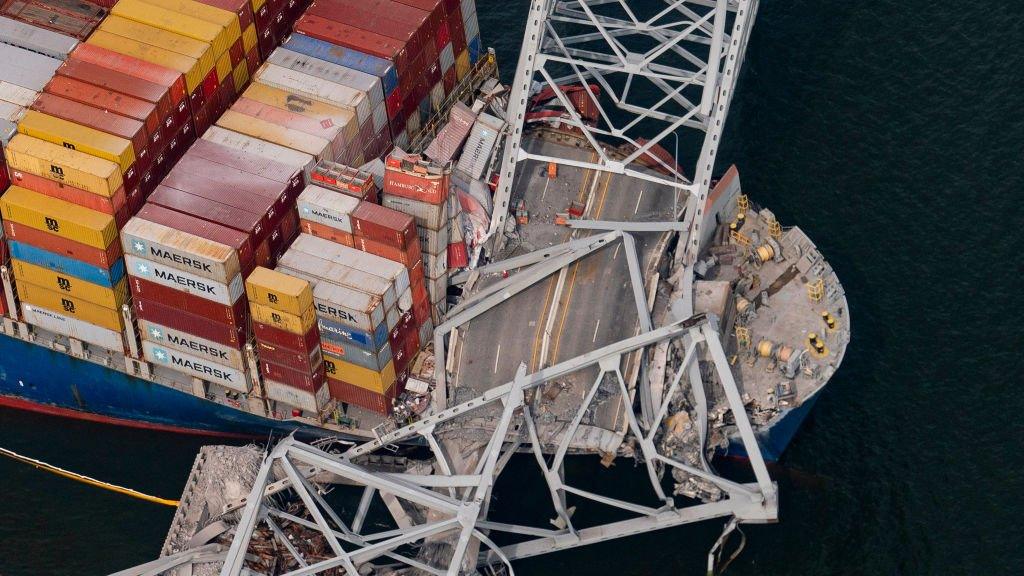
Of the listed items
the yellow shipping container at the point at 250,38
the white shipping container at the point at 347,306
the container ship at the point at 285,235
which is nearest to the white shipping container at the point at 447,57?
the container ship at the point at 285,235

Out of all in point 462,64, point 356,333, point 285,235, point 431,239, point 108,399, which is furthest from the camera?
point 462,64

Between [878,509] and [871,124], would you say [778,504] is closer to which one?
[878,509]

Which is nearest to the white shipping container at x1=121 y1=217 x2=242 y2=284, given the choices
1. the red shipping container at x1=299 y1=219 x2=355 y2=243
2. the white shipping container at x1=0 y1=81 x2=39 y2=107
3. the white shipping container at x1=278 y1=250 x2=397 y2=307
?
the white shipping container at x1=278 y1=250 x2=397 y2=307

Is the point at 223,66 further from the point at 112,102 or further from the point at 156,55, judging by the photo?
the point at 112,102

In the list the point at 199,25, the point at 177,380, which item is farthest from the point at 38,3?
the point at 177,380

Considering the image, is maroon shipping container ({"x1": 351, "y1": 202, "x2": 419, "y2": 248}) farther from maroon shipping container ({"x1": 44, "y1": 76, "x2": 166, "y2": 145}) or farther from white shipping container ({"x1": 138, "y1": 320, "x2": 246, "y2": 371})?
maroon shipping container ({"x1": 44, "y1": 76, "x2": 166, "y2": 145})

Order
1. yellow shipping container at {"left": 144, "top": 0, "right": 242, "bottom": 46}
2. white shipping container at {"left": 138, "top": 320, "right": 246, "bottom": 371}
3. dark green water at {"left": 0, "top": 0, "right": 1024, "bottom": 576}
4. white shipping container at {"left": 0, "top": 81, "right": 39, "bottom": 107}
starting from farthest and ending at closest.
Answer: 1. yellow shipping container at {"left": 144, "top": 0, "right": 242, "bottom": 46}
2. white shipping container at {"left": 0, "top": 81, "right": 39, "bottom": 107}
3. dark green water at {"left": 0, "top": 0, "right": 1024, "bottom": 576}
4. white shipping container at {"left": 138, "top": 320, "right": 246, "bottom": 371}

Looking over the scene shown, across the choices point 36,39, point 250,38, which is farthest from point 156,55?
point 36,39
